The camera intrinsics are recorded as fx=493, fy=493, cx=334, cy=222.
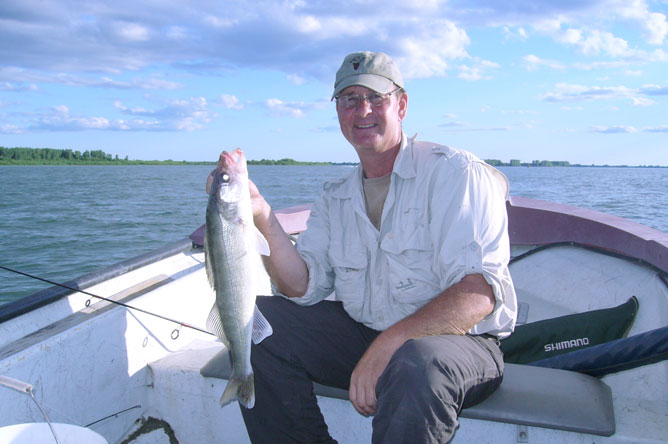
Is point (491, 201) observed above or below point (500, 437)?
above

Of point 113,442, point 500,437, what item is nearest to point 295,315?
point 500,437

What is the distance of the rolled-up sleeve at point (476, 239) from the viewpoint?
88.4 inches

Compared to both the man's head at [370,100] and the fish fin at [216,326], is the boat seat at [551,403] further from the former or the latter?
the man's head at [370,100]

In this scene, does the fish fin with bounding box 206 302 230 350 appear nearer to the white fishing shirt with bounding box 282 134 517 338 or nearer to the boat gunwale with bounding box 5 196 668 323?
the white fishing shirt with bounding box 282 134 517 338

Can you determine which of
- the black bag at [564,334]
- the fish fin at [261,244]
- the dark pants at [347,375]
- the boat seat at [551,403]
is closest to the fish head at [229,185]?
the fish fin at [261,244]

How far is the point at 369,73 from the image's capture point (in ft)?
9.29

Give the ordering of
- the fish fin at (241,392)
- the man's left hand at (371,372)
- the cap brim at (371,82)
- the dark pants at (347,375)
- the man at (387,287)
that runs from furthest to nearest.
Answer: the cap brim at (371,82) → the fish fin at (241,392) → the man's left hand at (371,372) → the man at (387,287) → the dark pants at (347,375)

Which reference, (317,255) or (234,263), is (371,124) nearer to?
(317,255)

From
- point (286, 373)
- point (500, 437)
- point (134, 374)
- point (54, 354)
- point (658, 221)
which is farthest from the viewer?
point (658, 221)

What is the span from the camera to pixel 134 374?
124 inches

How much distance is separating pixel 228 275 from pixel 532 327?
211cm

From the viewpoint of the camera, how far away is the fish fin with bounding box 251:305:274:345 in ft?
8.19

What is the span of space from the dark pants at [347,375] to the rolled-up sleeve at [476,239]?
7.6 inches

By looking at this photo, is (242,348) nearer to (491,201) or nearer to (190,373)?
(190,373)
